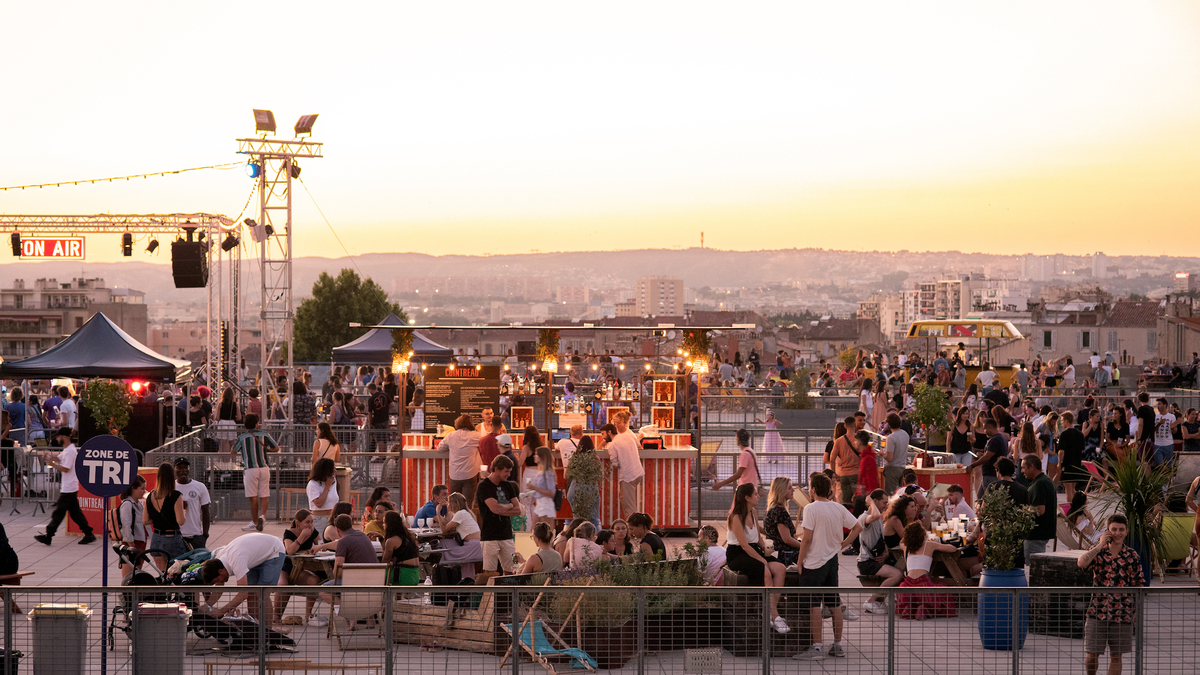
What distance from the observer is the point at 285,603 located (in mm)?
8281

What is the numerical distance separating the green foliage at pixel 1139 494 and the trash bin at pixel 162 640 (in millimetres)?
8139

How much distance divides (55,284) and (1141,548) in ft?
445

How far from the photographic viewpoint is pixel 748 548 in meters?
9.16

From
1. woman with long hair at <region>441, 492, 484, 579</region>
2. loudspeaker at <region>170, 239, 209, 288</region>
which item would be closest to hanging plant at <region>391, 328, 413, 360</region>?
woman with long hair at <region>441, 492, 484, 579</region>

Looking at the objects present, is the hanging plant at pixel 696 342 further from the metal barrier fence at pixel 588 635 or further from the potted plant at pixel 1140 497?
the metal barrier fence at pixel 588 635

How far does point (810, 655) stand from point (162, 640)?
4633 mm

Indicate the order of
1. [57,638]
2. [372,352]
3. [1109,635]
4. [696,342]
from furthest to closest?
1. [372,352]
2. [696,342]
3. [1109,635]
4. [57,638]

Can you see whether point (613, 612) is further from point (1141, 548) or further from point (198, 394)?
point (198, 394)

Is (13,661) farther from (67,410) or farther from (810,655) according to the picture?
(67,410)

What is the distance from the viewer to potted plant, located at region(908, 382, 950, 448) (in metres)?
16.5

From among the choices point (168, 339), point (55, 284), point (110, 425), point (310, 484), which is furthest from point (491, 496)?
point (168, 339)

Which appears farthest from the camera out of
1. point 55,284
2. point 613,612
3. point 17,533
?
point 55,284

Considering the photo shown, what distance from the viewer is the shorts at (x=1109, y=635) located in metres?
7.33

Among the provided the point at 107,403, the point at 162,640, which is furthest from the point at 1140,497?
the point at 107,403
